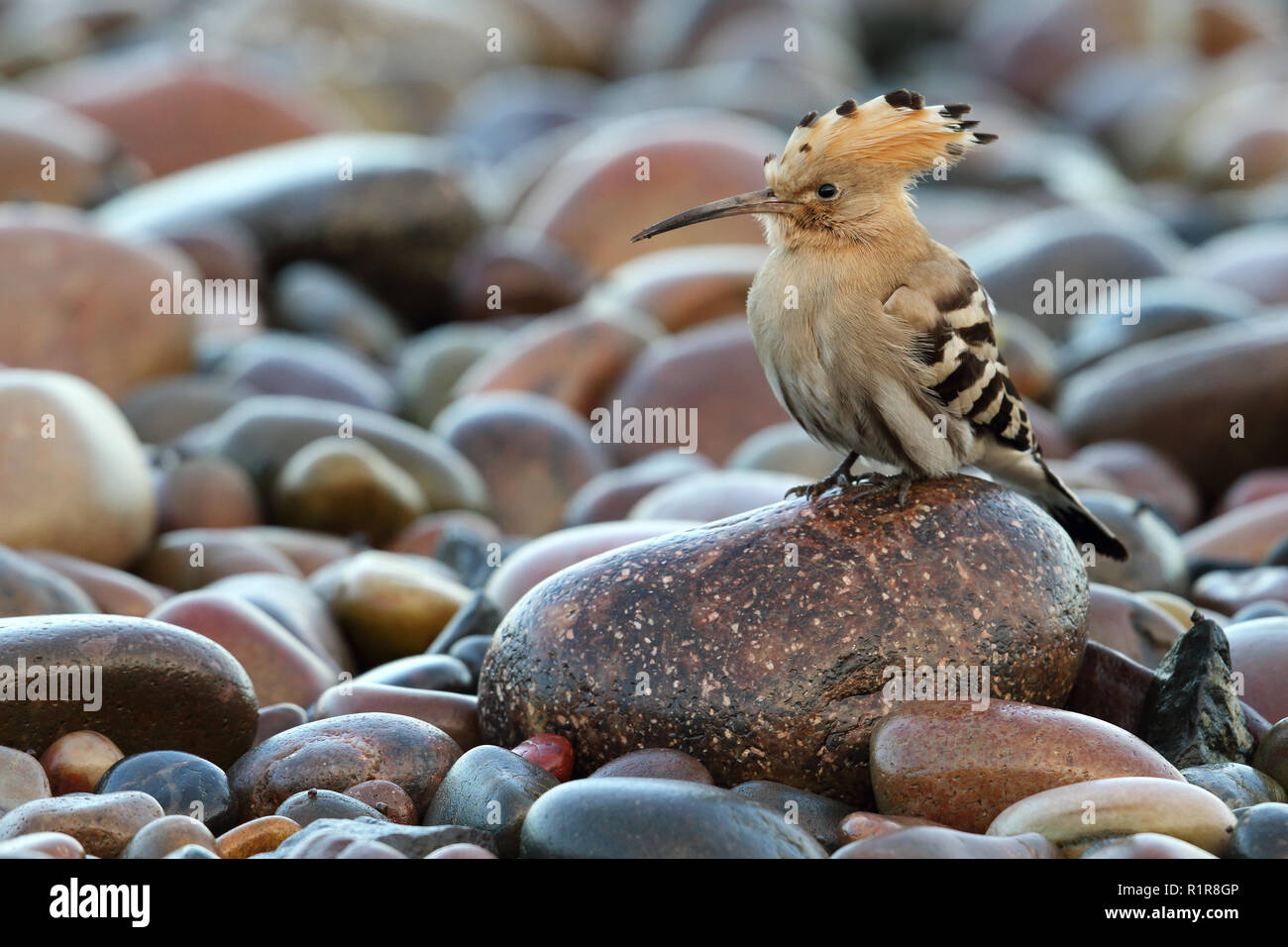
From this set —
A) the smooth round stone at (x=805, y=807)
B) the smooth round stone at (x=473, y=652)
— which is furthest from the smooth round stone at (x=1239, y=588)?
the smooth round stone at (x=473, y=652)

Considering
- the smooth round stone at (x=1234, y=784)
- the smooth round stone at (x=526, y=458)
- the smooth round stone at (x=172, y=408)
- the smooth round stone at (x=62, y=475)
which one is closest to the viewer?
the smooth round stone at (x=1234, y=784)

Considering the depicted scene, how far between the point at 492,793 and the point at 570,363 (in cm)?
643

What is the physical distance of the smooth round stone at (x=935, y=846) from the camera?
439 centimetres

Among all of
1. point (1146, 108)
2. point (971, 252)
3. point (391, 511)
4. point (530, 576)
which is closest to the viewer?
point (530, 576)

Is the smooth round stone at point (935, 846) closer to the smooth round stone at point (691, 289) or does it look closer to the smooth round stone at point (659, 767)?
the smooth round stone at point (659, 767)

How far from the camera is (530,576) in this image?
715cm

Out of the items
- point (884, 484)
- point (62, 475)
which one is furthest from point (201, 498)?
point (884, 484)

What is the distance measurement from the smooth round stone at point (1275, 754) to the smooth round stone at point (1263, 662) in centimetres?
46

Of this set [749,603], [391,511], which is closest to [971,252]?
[391,511]

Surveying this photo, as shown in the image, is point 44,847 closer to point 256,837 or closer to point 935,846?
point 256,837

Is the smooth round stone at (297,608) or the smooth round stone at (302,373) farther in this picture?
the smooth round stone at (302,373)

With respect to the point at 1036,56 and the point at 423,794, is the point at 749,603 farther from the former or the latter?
the point at 1036,56

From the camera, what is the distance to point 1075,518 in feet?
21.3
